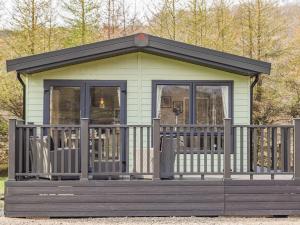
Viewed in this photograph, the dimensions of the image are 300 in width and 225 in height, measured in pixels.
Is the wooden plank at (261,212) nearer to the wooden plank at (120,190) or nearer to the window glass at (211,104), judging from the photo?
the wooden plank at (120,190)

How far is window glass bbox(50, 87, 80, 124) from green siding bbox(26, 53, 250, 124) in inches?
8.7

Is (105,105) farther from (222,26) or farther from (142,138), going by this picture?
(222,26)

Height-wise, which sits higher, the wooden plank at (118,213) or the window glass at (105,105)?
the window glass at (105,105)

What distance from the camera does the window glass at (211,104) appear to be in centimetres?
921

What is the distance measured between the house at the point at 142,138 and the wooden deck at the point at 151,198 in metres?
0.01

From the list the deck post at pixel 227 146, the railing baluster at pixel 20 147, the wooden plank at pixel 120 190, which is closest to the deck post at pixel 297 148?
the deck post at pixel 227 146

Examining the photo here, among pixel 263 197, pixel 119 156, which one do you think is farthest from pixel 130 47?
pixel 263 197

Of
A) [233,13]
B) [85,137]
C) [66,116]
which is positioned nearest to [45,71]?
[66,116]

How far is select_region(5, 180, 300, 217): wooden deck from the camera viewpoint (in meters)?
7.31

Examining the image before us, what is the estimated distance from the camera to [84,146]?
24.0ft

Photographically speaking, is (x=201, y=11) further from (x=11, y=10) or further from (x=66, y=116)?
(x=66, y=116)

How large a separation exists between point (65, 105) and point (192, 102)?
2.32 m

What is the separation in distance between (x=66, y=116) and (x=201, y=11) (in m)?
10.9

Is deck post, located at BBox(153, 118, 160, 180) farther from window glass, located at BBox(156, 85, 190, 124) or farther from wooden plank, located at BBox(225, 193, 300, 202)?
window glass, located at BBox(156, 85, 190, 124)
